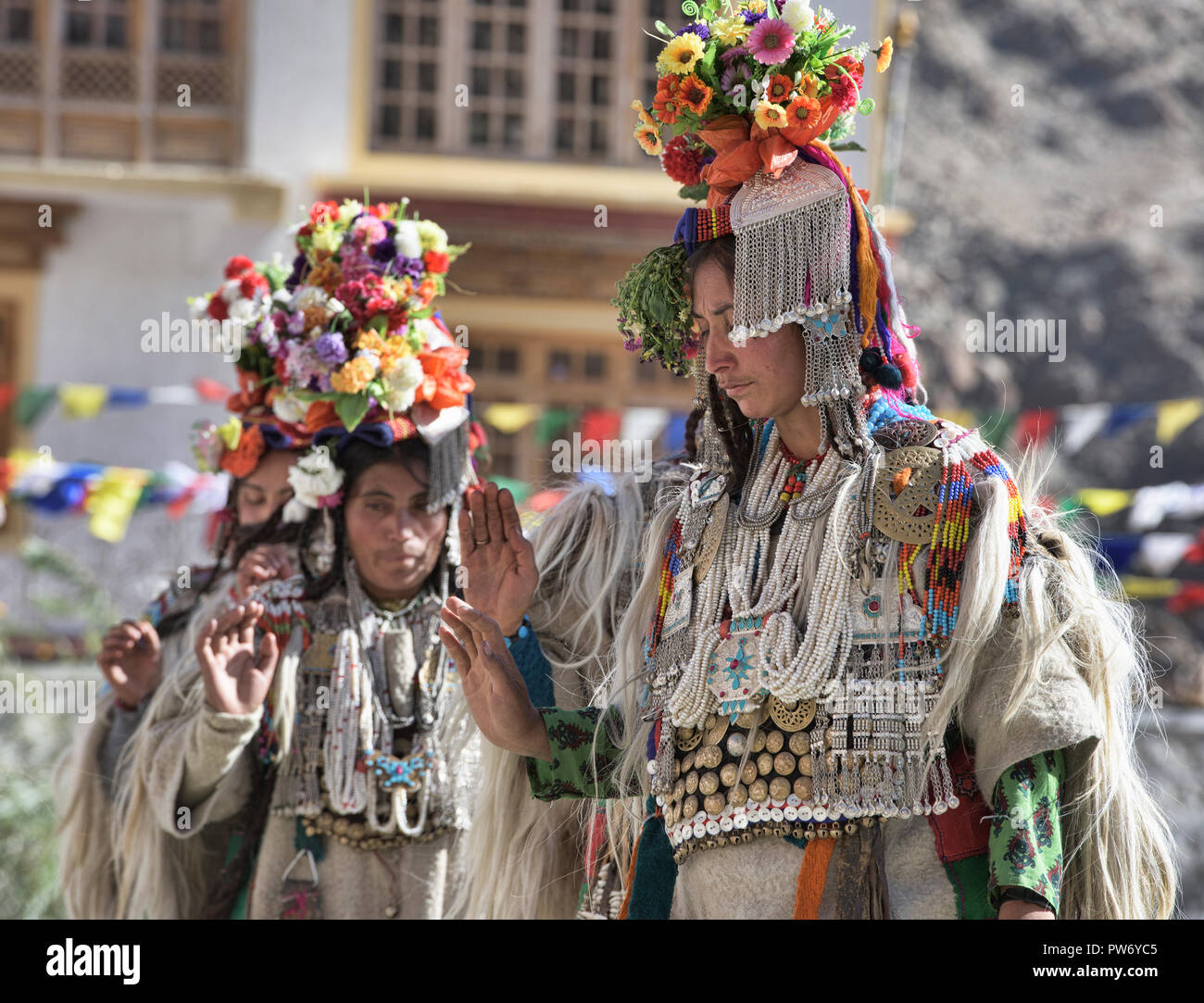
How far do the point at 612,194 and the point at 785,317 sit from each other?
872cm

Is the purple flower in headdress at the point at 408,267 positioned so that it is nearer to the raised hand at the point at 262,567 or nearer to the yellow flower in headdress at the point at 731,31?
the raised hand at the point at 262,567

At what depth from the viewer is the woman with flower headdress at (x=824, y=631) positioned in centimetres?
256

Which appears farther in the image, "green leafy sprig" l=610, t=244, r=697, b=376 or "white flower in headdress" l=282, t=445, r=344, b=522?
Answer: "white flower in headdress" l=282, t=445, r=344, b=522

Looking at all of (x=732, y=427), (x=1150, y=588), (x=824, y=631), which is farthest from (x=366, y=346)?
(x=1150, y=588)

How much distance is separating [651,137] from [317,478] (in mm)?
1348

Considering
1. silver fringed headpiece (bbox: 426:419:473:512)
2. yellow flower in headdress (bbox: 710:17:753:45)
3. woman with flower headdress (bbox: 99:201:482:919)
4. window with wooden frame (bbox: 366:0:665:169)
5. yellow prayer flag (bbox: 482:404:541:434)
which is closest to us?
yellow flower in headdress (bbox: 710:17:753:45)

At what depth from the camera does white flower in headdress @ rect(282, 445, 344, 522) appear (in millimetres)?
3867

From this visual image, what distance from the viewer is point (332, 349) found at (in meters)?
3.88

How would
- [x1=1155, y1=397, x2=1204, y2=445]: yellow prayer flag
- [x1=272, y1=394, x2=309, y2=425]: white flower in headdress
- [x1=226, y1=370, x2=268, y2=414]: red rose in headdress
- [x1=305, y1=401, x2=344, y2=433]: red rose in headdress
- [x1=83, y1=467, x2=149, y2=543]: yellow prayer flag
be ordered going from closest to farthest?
[x1=305, y1=401, x2=344, y2=433]: red rose in headdress
[x1=272, y1=394, x2=309, y2=425]: white flower in headdress
[x1=226, y1=370, x2=268, y2=414]: red rose in headdress
[x1=1155, y1=397, x2=1204, y2=445]: yellow prayer flag
[x1=83, y1=467, x2=149, y2=543]: yellow prayer flag

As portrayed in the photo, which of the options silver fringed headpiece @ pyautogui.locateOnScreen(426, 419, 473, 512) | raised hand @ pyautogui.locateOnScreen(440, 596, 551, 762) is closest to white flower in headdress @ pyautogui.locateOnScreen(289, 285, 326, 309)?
silver fringed headpiece @ pyautogui.locateOnScreen(426, 419, 473, 512)

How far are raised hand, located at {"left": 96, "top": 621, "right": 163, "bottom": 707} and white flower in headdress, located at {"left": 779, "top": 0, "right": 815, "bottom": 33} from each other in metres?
2.21

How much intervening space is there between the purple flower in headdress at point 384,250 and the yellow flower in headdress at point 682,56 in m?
1.38

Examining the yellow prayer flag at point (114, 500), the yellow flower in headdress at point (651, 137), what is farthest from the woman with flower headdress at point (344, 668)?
the yellow prayer flag at point (114, 500)

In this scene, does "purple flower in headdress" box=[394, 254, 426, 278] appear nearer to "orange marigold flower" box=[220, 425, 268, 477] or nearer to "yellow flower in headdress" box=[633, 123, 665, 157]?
"orange marigold flower" box=[220, 425, 268, 477]
